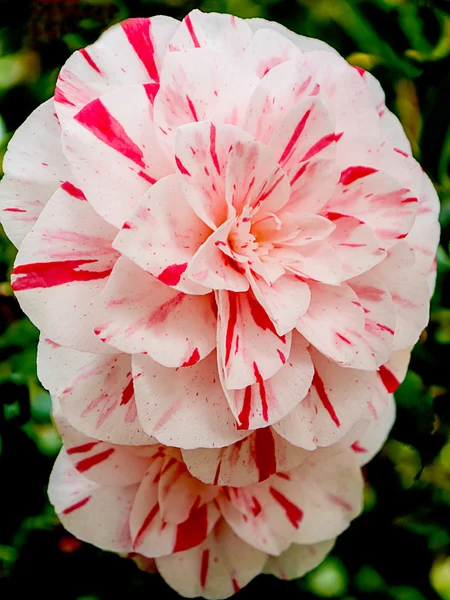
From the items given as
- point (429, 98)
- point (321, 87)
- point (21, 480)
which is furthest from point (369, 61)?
point (21, 480)

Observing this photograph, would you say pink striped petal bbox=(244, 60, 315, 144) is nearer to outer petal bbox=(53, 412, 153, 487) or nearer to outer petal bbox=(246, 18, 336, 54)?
outer petal bbox=(246, 18, 336, 54)

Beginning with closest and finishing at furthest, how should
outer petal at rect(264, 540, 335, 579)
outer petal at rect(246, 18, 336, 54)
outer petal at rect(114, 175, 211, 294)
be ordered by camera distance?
outer petal at rect(114, 175, 211, 294) < outer petal at rect(246, 18, 336, 54) < outer petal at rect(264, 540, 335, 579)

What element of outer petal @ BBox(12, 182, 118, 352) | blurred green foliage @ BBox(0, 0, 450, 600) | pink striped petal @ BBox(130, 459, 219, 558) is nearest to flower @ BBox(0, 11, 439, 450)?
outer petal @ BBox(12, 182, 118, 352)

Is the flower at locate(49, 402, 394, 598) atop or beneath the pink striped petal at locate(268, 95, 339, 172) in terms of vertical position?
beneath

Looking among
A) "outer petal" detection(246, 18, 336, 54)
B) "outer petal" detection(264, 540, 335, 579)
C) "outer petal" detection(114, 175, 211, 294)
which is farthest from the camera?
"outer petal" detection(264, 540, 335, 579)

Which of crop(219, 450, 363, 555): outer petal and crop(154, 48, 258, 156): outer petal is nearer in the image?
crop(154, 48, 258, 156): outer petal

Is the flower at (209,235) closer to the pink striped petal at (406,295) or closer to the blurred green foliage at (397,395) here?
the pink striped petal at (406,295)

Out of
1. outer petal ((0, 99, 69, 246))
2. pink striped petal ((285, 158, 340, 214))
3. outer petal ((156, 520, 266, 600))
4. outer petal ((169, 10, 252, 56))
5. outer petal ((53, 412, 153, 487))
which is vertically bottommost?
outer petal ((156, 520, 266, 600))

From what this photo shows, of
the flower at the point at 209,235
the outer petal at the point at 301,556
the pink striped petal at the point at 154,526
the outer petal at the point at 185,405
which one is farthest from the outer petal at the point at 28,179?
the outer petal at the point at 301,556
